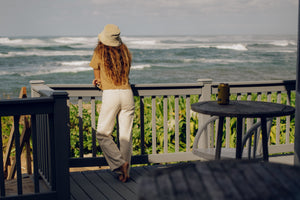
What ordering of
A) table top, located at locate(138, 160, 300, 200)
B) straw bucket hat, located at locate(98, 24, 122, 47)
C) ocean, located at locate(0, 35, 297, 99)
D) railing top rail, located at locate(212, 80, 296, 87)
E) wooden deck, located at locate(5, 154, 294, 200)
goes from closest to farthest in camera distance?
table top, located at locate(138, 160, 300, 200), wooden deck, located at locate(5, 154, 294, 200), straw bucket hat, located at locate(98, 24, 122, 47), railing top rail, located at locate(212, 80, 296, 87), ocean, located at locate(0, 35, 297, 99)

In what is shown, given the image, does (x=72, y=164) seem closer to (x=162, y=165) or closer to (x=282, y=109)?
(x=162, y=165)

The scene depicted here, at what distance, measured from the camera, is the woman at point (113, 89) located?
13.4ft

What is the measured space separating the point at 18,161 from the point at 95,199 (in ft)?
2.85

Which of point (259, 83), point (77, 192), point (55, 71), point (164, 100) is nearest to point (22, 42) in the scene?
point (55, 71)

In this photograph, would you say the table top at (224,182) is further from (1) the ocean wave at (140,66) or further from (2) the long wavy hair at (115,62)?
(1) the ocean wave at (140,66)

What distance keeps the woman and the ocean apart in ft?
55.5

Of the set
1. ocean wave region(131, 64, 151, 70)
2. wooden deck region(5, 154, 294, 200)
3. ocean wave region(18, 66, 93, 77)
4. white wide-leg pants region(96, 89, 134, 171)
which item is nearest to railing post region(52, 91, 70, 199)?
wooden deck region(5, 154, 294, 200)

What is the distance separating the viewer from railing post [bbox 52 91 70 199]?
3.34m

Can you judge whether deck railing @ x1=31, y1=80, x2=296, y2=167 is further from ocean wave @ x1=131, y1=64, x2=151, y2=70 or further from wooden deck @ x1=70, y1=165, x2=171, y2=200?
ocean wave @ x1=131, y1=64, x2=151, y2=70

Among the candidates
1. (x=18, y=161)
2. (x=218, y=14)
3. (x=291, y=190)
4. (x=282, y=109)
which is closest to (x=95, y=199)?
(x=18, y=161)

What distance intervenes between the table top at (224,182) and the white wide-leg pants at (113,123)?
2.54 meters

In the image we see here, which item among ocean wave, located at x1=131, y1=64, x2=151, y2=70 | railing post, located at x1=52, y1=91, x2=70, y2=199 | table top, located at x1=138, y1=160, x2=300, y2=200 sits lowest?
ocean wave, located at x1=131, y1=64, x2=151, y2=70

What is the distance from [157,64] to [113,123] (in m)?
27.0

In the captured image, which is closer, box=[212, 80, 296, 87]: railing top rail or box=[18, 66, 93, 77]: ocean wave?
box=[212, 80, 296, 87]: railing top rail
